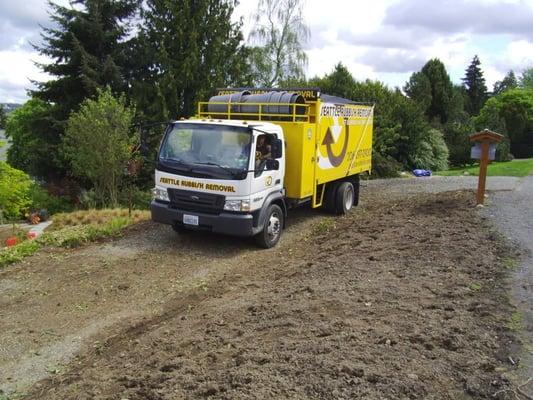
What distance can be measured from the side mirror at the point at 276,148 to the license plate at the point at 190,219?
1819 mm

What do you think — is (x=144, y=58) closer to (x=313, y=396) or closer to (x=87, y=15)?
(x=87, y=15)

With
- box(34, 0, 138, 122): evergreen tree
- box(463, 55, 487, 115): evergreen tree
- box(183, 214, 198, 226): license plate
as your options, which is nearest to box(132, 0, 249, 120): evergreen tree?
box(34, 0, 138, 122): evergreen tree

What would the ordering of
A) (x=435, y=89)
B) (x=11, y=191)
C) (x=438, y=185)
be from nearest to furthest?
(x=11, y=191) < (x=438, y=185) < (x=435, y=89)

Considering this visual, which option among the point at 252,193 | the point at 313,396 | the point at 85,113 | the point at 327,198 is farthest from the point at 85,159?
the point at 313,396

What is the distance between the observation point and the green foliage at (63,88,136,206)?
15570mm

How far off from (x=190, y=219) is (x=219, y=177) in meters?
0.92

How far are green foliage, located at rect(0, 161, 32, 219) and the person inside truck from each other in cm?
1025

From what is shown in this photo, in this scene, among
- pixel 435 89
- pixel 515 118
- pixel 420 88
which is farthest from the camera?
pixel 515 118

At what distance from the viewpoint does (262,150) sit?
9289 millimetres

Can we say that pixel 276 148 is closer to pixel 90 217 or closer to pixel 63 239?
pixel 63 239

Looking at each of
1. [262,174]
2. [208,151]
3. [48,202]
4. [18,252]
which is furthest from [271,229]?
[48,202]

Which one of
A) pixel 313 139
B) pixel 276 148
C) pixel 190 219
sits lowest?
pixel 190 219

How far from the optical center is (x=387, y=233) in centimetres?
940

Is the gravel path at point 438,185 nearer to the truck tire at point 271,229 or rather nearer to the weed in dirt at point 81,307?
the truck tire at point 271,229
